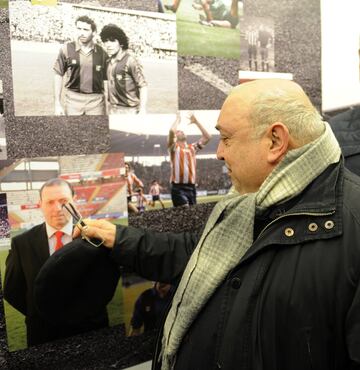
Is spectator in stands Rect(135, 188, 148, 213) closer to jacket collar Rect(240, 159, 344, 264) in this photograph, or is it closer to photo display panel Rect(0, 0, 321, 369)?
photo display panel Rect(0, 0, 321, 369)

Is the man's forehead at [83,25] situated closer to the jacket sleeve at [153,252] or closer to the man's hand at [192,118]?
the man's hand at [192,118]

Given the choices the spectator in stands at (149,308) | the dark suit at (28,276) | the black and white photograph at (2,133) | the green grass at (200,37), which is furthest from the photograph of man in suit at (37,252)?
the green grass at (200,37)

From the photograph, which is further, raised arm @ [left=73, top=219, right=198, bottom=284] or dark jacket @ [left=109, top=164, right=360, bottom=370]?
raised arm @ [left=73, top=219, right=198, bottom=284]

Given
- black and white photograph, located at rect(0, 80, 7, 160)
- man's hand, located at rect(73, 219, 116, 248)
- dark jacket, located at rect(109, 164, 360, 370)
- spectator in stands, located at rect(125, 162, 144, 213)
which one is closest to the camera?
dark jacket, located at rect(109, 164, 360, 370)

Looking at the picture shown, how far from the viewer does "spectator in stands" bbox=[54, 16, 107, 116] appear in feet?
3.77

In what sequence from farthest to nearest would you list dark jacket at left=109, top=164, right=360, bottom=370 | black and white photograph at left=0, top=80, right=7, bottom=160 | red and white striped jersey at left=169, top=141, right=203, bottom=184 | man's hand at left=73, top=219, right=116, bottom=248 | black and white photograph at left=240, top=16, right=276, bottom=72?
black and white photograph at left=240, top=16, right=276, bottom=72 → red and white striped jersey at left=169, top=141, right=203, bottom=184 → man's hand at left=73, top=219, right=116, bottom=248 → black and white photograph at left=0, top=80, right=7, bottom=160 → dark jacket at left=109, top=164, right=360, bottom=370

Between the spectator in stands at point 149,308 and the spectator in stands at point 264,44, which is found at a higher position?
the spectator in stands at point 264,44

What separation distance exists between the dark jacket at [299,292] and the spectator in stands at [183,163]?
521 millimetres

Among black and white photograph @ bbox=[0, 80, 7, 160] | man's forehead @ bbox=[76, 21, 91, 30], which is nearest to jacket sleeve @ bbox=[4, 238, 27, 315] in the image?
black and white photograph @ bbox=[0, 80, 7, 160]

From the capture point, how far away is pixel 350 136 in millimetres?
1349

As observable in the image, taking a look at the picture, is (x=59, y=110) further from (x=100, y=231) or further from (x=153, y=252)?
(x=153, y=252)

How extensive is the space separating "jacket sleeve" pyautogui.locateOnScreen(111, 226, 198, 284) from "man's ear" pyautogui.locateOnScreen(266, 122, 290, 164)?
1.46 ft

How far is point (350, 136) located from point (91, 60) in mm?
799

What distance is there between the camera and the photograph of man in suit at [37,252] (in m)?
1.12
